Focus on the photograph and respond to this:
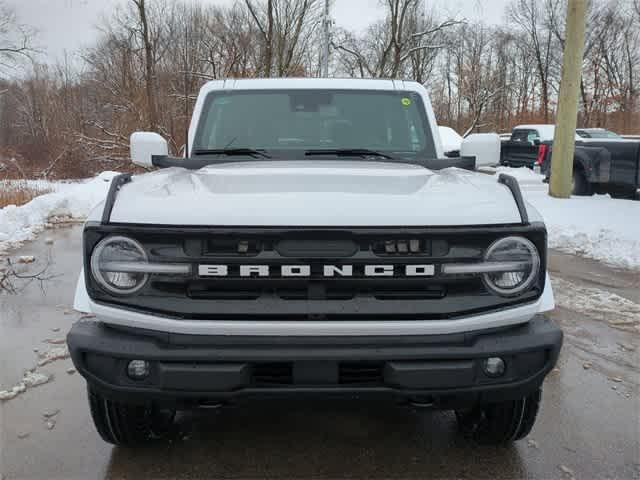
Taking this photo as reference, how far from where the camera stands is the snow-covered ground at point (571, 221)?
7.02m

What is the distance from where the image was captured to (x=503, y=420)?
96.5 inches

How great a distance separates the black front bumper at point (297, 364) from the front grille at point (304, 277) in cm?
10

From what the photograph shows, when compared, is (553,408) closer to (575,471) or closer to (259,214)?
(575,471)

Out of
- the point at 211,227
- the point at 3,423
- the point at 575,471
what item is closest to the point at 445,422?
the point at 575,471

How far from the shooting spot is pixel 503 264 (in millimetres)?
2072

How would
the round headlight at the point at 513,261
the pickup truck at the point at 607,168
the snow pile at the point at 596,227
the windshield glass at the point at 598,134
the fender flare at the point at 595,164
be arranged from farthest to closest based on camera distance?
the windshield glass at the point at 598,134 → the fender flare at the point at 595,164 → the pickup truck at the point at 607,168 → the snow pile at the point at 596,227 → the round headlight at the point at 513,261

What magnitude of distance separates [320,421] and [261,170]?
135cm

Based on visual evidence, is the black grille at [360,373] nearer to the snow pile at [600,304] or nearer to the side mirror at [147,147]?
the side mirror at [147,147]

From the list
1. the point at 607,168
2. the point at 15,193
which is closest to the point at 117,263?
the point at 15,193

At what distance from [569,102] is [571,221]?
11.1 ft

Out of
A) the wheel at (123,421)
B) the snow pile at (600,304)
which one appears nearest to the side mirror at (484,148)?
the snow pile at (600,304)

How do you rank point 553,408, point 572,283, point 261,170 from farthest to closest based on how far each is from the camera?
point 572,283
point 553,408
point 261,170

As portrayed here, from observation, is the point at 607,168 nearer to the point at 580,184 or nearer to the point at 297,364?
the point at 580,184

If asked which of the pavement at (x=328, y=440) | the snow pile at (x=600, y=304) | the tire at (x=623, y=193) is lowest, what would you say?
the pavement at (x=328, y=440)
